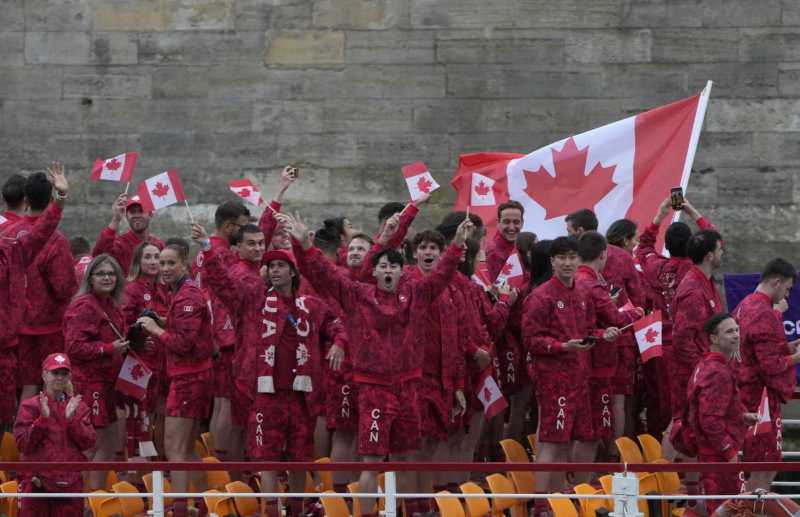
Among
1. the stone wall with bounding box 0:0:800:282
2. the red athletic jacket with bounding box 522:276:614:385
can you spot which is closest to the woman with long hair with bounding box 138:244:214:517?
the red athletic jacket with bounding box 522:276:614:385

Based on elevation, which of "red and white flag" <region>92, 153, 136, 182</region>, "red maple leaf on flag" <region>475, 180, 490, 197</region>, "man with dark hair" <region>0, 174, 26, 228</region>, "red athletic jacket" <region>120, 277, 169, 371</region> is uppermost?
"red and white flag" <region>92, 153, 136, 182</region>

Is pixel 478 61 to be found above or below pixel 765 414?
above

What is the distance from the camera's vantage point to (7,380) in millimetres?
9891

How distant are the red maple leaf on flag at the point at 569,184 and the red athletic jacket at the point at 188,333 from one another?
397 centimetres

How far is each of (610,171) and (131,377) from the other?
4942 mm

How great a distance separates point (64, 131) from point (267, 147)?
2.20 metres

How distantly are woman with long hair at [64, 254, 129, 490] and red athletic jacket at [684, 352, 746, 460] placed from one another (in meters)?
4.01

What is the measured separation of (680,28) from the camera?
559 inches

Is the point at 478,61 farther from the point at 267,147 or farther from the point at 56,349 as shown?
the point at 56,349

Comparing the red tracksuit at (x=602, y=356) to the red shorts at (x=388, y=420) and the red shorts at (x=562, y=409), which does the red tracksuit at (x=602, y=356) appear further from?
the red shorts at (x=388, y=420)

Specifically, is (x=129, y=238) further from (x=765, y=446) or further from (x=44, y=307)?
(x=765, y=446)

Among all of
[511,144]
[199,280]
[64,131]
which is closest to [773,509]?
[199,280]

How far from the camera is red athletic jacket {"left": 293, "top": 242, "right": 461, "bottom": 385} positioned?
9.18 m

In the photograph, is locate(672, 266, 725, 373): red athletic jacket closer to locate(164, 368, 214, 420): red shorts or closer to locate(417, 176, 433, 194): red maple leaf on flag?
locate(417, 176, 433, 194): red maple leaf on flag
